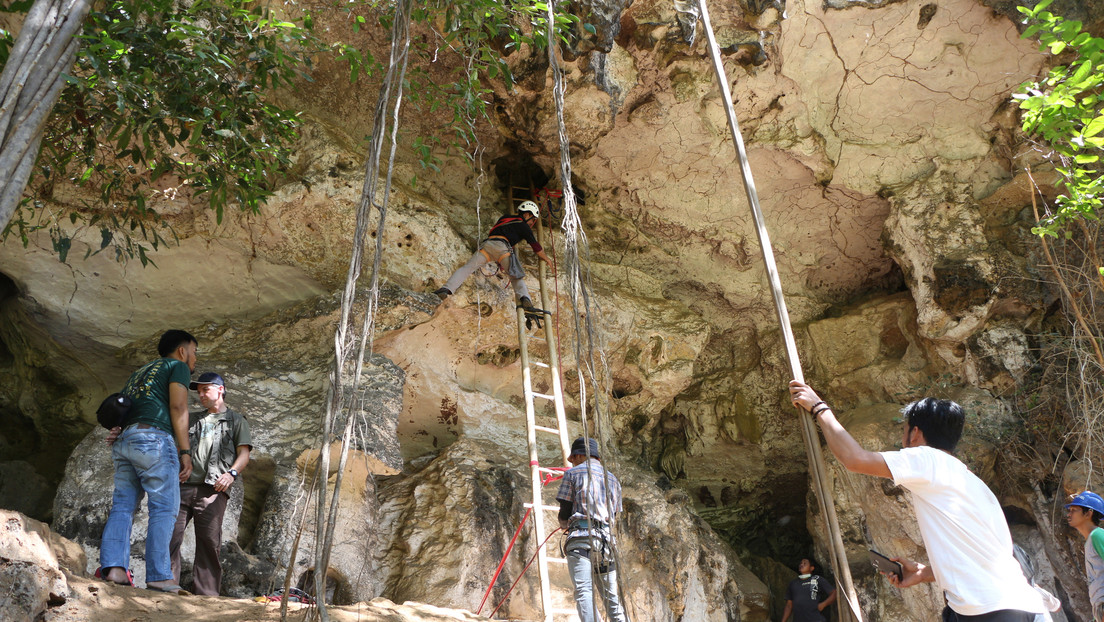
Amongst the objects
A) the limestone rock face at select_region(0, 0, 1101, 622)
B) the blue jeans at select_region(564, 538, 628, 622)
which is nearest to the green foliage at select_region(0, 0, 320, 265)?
the limestone rock face at select_region(0, 0, 1101, 622)

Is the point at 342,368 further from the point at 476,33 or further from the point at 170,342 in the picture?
the point at 476,33

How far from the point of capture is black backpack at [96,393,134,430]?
11.3 ft

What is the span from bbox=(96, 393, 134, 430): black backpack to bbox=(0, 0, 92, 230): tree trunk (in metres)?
→ 0.99

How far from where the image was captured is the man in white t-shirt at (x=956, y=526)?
7.32 feet

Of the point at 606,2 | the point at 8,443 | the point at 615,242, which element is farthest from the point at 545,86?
the point at 8,443

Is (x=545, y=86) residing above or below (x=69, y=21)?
above

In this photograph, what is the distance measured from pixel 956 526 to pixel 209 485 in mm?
→ 3265

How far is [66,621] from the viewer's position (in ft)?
8.80

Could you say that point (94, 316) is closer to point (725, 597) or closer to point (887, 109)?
point (725, 597)

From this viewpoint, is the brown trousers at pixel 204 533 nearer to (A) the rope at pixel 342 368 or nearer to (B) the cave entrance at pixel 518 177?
(A) the rope at pixel 342 368

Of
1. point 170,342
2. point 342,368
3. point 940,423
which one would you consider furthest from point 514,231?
point 940,423

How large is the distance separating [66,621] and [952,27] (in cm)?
688

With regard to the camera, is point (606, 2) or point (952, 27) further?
point (952, 27)

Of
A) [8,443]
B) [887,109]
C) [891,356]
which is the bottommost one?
[8,443]
